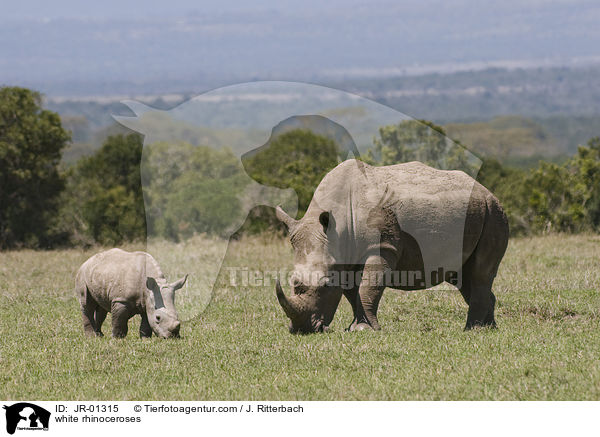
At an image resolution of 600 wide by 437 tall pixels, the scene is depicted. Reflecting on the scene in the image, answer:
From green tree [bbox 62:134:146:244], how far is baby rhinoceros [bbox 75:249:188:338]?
44.0ft

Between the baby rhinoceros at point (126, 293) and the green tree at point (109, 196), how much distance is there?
13.4 meters

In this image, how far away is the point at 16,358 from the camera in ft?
36.9

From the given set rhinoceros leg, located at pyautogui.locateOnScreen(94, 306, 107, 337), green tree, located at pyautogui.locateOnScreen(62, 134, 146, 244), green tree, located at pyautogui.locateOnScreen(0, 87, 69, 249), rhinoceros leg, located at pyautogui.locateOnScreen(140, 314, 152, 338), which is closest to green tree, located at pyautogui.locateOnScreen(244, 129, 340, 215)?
green tree, located at pyautogui.locateOnScreen(62, 134, 146, 244)

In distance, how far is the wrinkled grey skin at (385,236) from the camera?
11.5m

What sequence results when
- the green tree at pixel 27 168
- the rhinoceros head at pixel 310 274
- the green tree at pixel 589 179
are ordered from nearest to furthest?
the rhinoceros head at pixel 310 274, the green tree at pixel 589 179, the green tree at pixel 27 168

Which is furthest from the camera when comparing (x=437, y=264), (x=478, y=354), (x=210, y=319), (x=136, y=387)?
(x=210, y=319)

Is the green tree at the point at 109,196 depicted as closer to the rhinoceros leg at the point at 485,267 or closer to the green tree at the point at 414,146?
the green tree at the point at 414,146

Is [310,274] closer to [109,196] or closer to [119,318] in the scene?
[119,318]

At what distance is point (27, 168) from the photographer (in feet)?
92.4

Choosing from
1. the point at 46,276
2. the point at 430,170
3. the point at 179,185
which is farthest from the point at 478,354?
the point at 46,276

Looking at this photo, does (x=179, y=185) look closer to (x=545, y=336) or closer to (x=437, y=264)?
(x=437, y=264)

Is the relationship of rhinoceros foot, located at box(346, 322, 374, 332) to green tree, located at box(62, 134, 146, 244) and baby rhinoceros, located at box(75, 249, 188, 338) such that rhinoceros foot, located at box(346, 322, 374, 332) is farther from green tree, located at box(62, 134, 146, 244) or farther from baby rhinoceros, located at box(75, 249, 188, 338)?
green tree, located at box(62, 134, 146, 244)

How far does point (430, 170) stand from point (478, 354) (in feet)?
10.3
